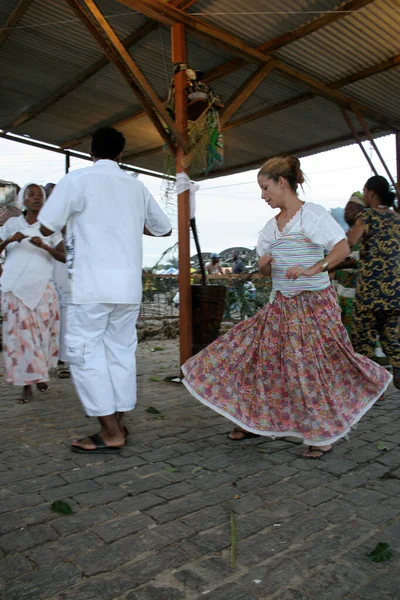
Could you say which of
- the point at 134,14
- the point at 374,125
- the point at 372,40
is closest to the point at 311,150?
the point at 374,125

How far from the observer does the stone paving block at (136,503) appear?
2152 millimetres

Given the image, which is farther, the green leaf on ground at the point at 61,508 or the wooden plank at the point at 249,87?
the wooden plank at the point at 249,87

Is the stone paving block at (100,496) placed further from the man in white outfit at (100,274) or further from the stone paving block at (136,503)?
the man in white outfit at (100,274)

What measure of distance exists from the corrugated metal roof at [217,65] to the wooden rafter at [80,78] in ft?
0.22

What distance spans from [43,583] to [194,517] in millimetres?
682

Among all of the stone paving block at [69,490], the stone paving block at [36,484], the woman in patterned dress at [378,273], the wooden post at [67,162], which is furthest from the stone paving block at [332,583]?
the wooden post at [67,162]

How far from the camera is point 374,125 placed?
883 cm

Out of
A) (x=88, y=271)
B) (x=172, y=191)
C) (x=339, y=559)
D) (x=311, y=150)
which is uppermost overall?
(x=311, y=150)

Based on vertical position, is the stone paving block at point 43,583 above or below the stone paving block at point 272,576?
above

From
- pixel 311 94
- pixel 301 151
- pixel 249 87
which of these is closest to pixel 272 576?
pixel 249 87

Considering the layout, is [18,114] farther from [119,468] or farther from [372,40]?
[119,468]

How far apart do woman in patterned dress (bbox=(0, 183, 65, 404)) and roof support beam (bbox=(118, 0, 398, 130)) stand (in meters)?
2.09

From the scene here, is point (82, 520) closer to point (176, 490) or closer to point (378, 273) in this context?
point (176, 490)

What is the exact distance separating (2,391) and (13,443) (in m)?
1.68
